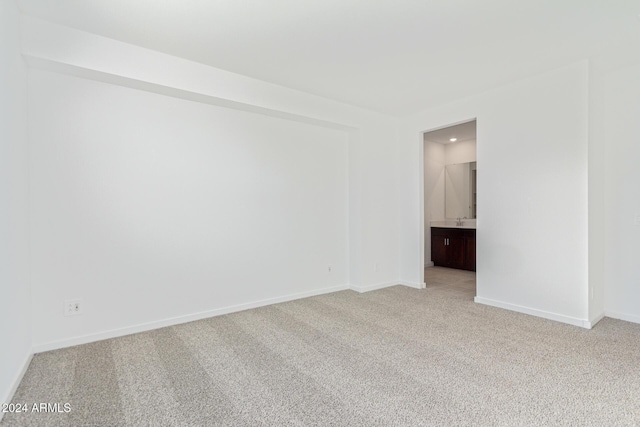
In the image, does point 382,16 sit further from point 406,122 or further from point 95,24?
point 406,122

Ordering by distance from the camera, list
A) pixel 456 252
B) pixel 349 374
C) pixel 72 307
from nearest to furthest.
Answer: pixel 349 374 < pixel 72 307 < pixel 456 252

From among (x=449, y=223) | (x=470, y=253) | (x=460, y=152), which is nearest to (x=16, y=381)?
(x=470, y=253)

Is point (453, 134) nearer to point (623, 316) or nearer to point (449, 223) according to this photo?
point (449, 223)

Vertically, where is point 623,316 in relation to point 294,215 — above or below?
below

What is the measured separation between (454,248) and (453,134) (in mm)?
2201

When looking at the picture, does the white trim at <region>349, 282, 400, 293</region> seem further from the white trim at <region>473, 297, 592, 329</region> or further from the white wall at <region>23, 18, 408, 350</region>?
the white trim at <region>473, 297, 592, 329</region>

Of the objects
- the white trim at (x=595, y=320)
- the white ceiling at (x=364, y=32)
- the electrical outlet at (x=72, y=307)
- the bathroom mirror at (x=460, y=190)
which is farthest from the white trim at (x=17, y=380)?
the bathroom mirror at (x=460, y=190)

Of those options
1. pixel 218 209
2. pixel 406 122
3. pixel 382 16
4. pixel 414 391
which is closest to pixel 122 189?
pixel 218 209

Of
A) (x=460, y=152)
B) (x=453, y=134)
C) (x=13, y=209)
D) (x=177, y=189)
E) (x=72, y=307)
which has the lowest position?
(x=72, y=307)

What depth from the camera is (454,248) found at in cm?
598

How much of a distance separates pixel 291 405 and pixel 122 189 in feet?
7.88

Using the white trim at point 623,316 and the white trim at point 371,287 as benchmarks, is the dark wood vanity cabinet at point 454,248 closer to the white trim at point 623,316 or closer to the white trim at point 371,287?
the white trim at point 371,287

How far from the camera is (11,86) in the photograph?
6.70 feet

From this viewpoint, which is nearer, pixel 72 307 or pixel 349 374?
pixel 349 374
